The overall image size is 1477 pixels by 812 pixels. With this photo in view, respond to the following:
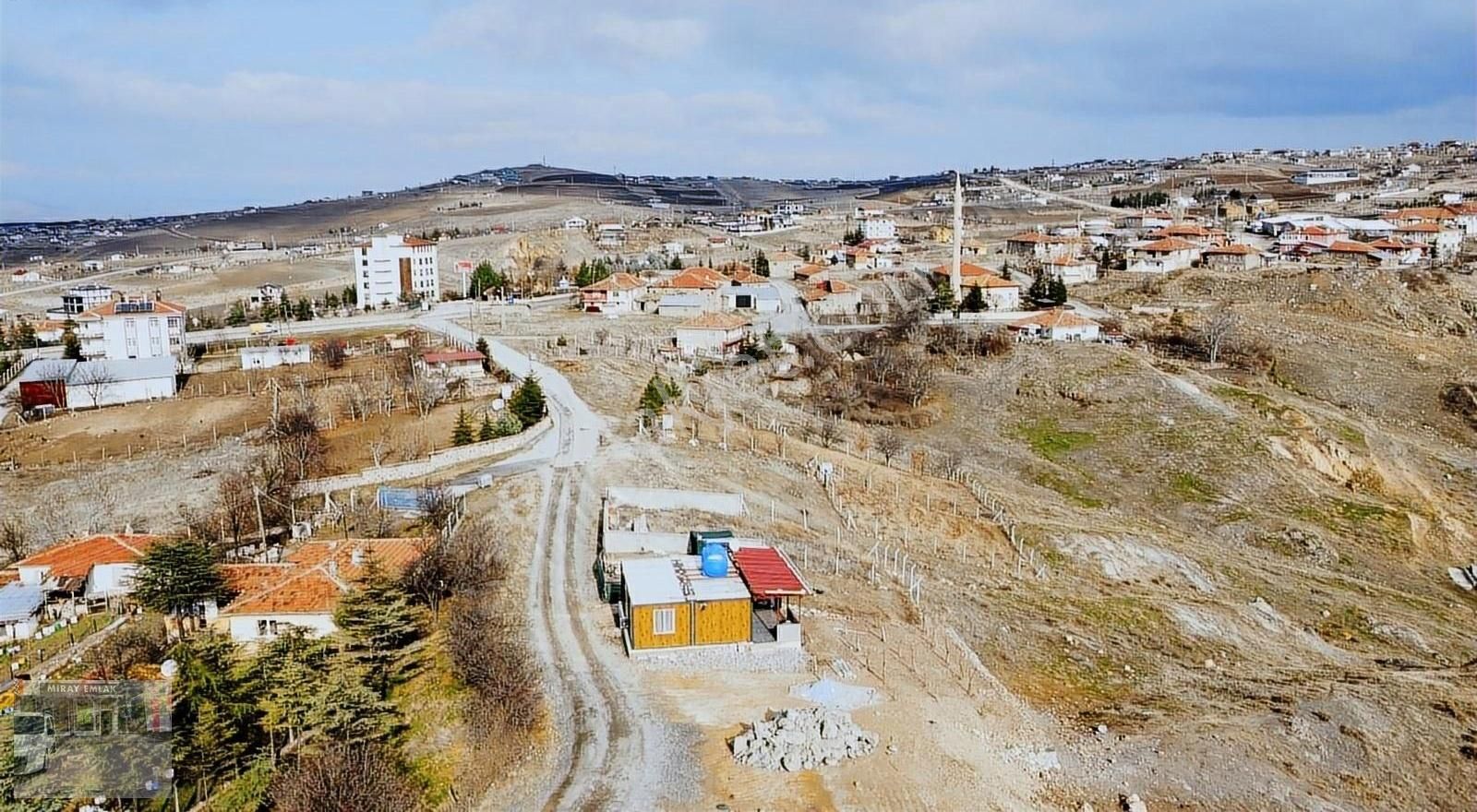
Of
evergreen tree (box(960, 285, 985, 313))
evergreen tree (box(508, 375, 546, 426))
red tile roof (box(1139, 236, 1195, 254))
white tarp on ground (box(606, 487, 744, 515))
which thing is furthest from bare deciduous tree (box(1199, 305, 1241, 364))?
white tarp on ground (box(606, 487, 744, 515))

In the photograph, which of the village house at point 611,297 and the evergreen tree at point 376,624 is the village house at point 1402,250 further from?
the evergreen tree at point 376,624

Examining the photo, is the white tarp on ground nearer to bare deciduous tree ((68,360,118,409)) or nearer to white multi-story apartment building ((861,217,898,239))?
bare deciduous tree ((68,360,118,409))

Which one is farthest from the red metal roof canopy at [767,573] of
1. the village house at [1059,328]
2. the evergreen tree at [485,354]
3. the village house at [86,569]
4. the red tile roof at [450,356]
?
the village house at [1059,328]

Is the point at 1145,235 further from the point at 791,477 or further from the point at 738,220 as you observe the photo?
the point at 791,477

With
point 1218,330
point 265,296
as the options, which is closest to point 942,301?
point 1218,330

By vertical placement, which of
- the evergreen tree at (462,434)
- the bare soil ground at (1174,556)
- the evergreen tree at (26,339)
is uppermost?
the evergreen tree at (26,339)

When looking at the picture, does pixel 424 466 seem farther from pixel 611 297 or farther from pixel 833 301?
pixel 833 301
